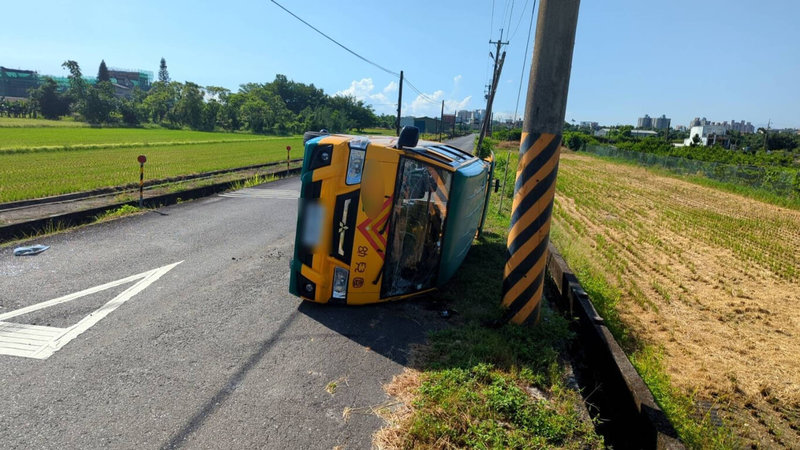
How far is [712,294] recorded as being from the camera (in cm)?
762

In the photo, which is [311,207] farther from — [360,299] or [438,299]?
[438,299]

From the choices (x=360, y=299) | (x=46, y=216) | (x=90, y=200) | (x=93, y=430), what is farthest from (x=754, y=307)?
(x=90, y=200)

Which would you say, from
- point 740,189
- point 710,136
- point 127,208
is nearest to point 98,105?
point 127,208

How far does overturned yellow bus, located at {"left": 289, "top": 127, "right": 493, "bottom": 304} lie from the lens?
4805 millimetres

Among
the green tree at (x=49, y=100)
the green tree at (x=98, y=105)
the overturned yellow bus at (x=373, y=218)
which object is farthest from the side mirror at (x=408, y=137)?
the green tree at (x=49, y=100)

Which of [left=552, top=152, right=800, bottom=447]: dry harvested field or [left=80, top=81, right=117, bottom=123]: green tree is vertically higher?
[left=80, top=81, right=117, bottom=123]: green tree

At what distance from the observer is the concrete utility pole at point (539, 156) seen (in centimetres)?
443

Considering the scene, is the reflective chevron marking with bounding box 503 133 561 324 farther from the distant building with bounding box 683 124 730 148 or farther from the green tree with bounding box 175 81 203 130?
the green tree with bounding box 175 81 203 130

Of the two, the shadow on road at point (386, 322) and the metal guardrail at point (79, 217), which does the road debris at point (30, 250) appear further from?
the shadow on road at point (386, 322)

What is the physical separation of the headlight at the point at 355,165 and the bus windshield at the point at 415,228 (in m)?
0.43

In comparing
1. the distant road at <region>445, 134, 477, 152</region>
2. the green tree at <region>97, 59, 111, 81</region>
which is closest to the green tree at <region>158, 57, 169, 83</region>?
the green tree at <region>97, 59, 111, 81</region>

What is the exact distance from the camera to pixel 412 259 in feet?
17.8

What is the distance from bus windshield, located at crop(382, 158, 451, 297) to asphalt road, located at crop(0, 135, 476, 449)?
36 centimetres

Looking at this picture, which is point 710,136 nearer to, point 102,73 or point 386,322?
point 386,322
